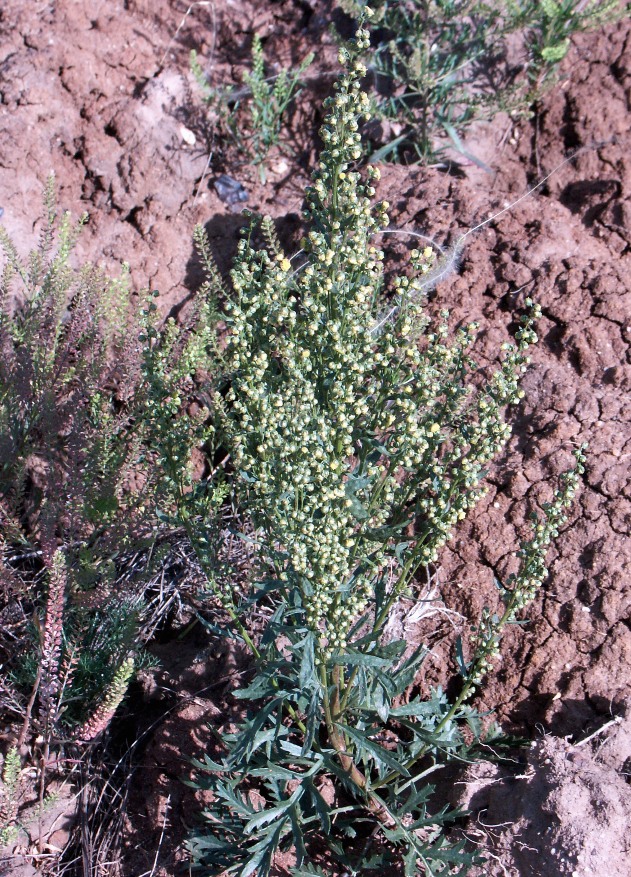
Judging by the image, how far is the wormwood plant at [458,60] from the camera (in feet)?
15.9

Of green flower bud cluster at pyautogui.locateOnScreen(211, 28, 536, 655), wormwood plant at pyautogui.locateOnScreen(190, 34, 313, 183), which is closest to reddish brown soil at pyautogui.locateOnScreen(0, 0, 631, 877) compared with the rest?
wormwood plant at pyautogui.locateOnScreen(190, 34, 313, 183)

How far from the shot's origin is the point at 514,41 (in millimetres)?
5238

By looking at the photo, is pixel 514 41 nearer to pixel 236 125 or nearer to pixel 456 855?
pixel 236 125

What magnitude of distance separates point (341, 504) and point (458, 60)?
3.84 metres

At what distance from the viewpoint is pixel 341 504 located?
2.44 metres

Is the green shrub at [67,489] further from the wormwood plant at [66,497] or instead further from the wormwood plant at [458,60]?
the wormwood plant at [458,60]

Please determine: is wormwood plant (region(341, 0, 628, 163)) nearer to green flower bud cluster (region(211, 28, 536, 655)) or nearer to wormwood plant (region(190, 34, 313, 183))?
wormwood plant (region(190, 34, 313, 183))

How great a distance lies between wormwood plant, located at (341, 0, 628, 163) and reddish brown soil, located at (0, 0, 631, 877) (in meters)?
0.22

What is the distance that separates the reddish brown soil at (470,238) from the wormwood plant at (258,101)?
13 centimetres

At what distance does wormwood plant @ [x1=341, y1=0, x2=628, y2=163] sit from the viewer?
483 centimetres

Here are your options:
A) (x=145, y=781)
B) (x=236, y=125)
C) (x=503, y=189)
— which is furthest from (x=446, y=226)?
(x=145, y=781)

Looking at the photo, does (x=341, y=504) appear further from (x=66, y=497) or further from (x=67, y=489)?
(x=66, y=497)

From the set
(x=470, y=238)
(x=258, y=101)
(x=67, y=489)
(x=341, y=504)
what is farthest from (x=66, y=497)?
(x=258, y=101)

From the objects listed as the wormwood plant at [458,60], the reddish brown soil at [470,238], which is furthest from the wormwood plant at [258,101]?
the wormwood plant at [458,60]
